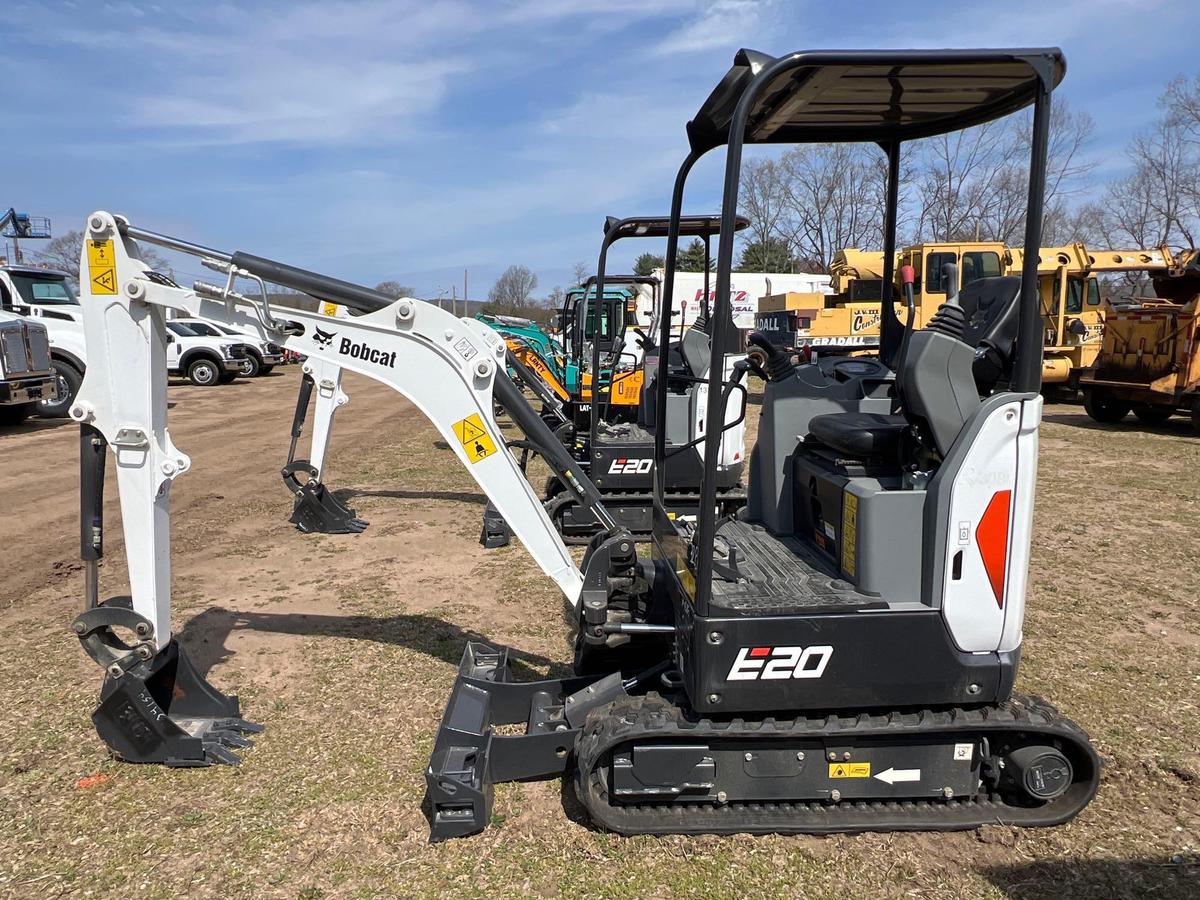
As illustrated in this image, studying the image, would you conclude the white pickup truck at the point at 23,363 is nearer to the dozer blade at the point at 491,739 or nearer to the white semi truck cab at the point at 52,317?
the white semi truck cab at the point at 52,317

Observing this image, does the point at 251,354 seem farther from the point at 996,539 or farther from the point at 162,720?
the point at 996,539

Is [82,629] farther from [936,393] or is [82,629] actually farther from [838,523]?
[936,393]

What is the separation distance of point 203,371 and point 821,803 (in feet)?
76.3

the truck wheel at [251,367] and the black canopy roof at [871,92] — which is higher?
the black canopy roof at [871,92]

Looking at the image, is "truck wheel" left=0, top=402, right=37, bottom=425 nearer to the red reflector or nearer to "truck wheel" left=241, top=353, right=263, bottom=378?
"truck wheel" left=241, top=353, right=263, bottom=378

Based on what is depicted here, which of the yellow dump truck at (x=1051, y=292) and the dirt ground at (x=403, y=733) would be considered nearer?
the dirt ground at (x=403, y=733)

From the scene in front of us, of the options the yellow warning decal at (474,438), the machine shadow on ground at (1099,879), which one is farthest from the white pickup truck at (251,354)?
the machine shadow on ground at (1099,879)

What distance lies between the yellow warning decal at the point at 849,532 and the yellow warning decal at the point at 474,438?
1589 mm

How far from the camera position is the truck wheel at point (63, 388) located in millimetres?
15164

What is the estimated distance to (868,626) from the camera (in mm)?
3105

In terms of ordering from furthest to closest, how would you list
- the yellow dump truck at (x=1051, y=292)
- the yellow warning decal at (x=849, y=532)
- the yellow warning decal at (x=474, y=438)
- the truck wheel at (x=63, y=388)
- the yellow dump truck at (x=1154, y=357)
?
the yellow dump truck at (x=1051, y=292) → the truck wheel at (x=63, y=388) → the yellow dump truck at (x=1154, y=357) → the yellow warning decal at (x=474, y=438) → the yellow warning decal at (x=849, y=532)

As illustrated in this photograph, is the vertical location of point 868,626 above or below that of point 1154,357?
below

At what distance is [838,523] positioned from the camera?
11.6 feet

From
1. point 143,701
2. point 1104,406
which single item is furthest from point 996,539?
point 1104,406
